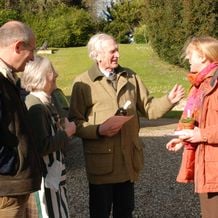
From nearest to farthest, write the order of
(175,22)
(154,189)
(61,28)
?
(154,189) < (175,22) < (61,28)

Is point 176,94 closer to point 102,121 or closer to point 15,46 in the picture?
point 102,121

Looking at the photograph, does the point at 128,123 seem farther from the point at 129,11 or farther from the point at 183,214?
the point at 129,11

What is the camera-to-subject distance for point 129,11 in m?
44.5

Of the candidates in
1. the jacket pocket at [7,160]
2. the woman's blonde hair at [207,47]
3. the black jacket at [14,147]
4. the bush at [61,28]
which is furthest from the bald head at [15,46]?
the bush at [61,28]

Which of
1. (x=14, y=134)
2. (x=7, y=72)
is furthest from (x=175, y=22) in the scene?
(x=14, y=134)

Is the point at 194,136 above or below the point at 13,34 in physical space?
below

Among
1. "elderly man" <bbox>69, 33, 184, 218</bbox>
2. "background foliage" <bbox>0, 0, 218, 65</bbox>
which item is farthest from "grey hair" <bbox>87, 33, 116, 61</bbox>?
"background foliage" <bbox>0, 0, 218, 65</bbox>

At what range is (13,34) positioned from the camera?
285cm

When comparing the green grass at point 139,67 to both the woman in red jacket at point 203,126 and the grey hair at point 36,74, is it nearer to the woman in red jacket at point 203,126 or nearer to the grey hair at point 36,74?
the woman in red jacket at point 203,126

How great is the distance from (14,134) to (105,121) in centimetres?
121

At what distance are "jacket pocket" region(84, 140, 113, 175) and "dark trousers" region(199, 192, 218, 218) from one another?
808mm

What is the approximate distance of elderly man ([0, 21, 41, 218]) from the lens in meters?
2.68

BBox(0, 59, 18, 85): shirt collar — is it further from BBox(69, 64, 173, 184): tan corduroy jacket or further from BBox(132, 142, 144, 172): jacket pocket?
BBox(132, 142, 144, 172): jacket pocket

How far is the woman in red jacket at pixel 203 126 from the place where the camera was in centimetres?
326
